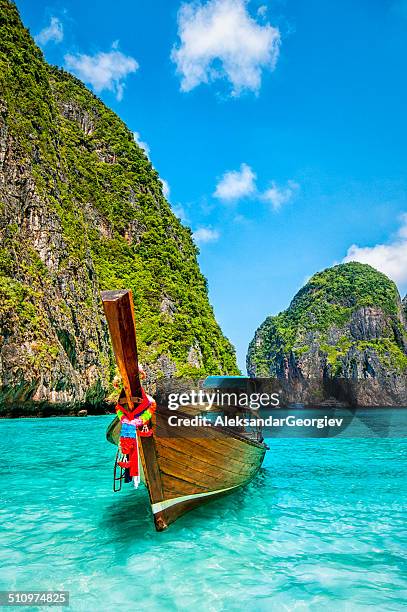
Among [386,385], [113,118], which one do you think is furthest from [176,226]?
[386,385]

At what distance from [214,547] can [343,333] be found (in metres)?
107

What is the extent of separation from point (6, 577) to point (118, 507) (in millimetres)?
3016

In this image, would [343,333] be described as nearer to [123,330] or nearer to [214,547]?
[214,547]

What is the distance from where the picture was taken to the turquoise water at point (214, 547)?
4.73 metres

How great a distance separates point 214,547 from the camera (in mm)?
5977

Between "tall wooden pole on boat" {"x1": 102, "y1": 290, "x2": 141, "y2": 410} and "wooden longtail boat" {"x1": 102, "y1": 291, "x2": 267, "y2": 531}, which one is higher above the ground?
"tall wooden pole on boat" {"x1": 102, "y1": 290, "x2": 141, "y2": 410}

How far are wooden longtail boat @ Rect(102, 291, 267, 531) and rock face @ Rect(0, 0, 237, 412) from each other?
2359 centimetres

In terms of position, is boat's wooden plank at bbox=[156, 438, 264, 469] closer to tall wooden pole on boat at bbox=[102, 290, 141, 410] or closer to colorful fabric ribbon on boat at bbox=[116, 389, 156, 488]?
colorful fabric ribbon on boat at bbox=[116, 389, 156, 488]

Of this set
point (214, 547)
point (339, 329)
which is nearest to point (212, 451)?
point (214, 547)

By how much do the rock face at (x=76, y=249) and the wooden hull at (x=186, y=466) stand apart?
77.1ft

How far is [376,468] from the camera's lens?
14.1 metres

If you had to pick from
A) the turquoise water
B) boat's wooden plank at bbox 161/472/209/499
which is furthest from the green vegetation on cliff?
boat's wooden plank at bbox 161/472/209/499

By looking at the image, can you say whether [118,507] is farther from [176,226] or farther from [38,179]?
[176,226]

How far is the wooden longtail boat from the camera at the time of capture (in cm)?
456
